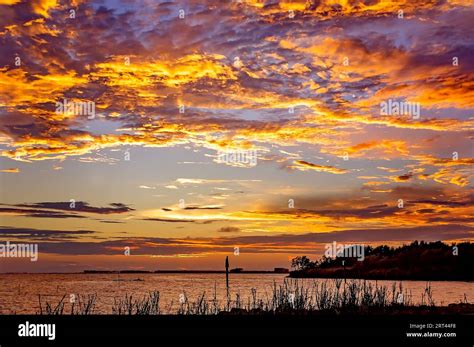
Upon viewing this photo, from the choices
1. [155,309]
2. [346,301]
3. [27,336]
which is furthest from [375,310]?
[27,336]

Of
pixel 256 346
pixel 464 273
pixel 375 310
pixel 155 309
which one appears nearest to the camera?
pixel 256 346

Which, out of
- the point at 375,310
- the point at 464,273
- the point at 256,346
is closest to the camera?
the point at 256,346

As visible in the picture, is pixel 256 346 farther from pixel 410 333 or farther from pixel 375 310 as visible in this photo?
pixel 375 310

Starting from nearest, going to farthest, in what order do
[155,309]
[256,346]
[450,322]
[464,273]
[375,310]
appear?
[256,346], [450,322], [155,309], [375,310], [464,273]

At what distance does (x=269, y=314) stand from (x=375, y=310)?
4315mm

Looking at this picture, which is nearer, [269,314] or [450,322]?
[450,322]

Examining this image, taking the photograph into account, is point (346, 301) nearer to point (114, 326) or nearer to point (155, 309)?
point (155, 309)

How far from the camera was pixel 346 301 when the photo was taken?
876 inches

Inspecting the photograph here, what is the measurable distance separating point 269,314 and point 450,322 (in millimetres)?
7001

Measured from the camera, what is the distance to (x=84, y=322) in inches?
556

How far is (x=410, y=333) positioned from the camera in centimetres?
1412

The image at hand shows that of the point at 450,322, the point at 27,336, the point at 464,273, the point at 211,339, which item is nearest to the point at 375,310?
the point at 450,322

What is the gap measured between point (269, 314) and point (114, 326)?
767 cm

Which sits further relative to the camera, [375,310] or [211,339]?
[375,310]
